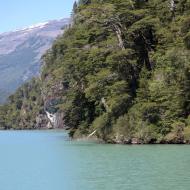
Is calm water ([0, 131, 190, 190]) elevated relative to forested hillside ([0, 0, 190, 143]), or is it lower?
lower

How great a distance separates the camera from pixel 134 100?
60.7 m

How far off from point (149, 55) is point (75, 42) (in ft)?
47.3

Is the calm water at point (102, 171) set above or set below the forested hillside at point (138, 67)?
below

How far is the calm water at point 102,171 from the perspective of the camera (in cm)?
2828

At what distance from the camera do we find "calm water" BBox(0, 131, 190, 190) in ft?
92.8

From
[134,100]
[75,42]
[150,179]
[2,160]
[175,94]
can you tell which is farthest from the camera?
[75,42]

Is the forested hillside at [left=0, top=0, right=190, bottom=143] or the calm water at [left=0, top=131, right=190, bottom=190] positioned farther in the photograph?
the forested hillside at [left=0, top=0, right=190, bottom=143]

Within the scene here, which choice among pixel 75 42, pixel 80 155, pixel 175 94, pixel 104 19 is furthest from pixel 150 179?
pixel 75 42

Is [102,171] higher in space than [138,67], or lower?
lower

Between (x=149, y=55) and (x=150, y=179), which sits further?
(x=149, y=55)

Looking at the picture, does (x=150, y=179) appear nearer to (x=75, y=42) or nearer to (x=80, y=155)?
(x=80, y=155)

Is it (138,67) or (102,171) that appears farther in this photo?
(138,67)

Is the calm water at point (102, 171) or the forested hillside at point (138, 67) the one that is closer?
the calm water at point (102, 171)

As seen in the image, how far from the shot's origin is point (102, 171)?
111 ft
